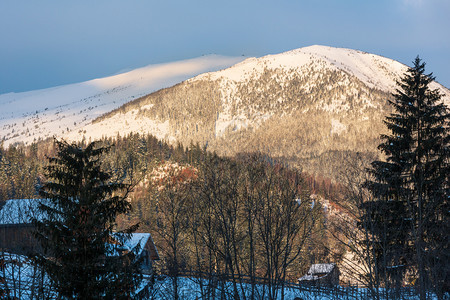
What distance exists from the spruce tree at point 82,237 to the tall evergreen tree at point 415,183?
35.2ft

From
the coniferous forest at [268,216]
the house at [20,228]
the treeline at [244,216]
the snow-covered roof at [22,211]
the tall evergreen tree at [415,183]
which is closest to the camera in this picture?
the coniferous forest at [268,216]

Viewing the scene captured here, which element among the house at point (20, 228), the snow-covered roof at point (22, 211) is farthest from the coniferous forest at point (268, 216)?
the house at point (20, 228)

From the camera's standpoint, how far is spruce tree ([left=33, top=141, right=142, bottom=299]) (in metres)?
13.7

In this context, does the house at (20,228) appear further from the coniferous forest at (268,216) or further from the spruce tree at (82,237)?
the spruce tree at (82,237)

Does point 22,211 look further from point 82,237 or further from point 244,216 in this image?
point 244,216

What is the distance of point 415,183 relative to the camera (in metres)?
19.0

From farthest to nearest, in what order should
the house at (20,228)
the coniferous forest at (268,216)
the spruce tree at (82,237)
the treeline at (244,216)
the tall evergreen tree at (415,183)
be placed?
the tall evergreen tree at (415,183)
the house at (20,228)
the treeline at (244,216)
the coniferous forest at (268,216)
the spruce tree at (82,237)

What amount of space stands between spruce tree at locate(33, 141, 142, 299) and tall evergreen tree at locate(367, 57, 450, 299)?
35.2 feet

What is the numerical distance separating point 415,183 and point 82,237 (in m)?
14.1

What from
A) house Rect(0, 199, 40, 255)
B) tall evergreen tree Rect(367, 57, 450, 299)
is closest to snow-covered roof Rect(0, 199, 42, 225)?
house Rect(0, 199, 40, 255)

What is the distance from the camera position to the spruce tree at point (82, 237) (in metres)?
13.7

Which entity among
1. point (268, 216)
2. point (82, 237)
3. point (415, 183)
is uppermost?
point (415, 183)

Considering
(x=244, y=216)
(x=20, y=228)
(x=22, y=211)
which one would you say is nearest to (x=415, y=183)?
(x=244, y=216)

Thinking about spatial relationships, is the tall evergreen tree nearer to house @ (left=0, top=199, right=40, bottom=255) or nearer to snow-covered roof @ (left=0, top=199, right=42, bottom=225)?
snow-covered roof @ (left=0, top=199, right=42, bottom=225)
